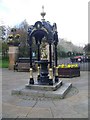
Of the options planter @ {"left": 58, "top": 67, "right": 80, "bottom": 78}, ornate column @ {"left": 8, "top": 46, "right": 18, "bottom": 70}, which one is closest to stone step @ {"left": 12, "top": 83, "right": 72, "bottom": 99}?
planter @ {"left": 58, "top": 67, "right": 80, "bottom": 78}

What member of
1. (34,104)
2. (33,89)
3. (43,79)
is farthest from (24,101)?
(43,79)

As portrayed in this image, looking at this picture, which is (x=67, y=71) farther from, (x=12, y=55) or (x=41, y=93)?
(x=12, y=55)

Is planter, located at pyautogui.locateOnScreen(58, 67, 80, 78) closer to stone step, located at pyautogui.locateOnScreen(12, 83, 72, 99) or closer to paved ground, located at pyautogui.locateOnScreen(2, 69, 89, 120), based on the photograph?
paved ground, located at pyautogui.locateOnScreen(2, 69, 89, 120)

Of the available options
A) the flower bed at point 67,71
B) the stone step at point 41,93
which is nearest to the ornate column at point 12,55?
the flower bed at point 67,71

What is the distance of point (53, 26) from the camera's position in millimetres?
11758

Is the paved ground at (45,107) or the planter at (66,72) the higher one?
the planter at (66,72)

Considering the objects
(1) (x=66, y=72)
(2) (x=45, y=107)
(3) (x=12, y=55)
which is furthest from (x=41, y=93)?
(3) (x=12, y=55)

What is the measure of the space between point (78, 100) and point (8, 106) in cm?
249

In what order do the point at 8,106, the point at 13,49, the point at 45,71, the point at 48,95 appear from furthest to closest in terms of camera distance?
the point at 13,49 < the point at 45,71 < the point at 48,95 < the point at 8,106

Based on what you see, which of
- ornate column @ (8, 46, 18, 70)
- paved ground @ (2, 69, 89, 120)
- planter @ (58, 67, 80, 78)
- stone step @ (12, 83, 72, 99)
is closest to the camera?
paved ground @ (2, 69, 89, 120)

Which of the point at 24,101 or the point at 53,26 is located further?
the point at 53,26

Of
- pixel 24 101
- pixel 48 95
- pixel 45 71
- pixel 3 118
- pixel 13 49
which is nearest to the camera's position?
pixel 3 118

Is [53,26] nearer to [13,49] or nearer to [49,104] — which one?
[49,104]

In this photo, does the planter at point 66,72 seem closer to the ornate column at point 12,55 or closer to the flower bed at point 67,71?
the flower bed at point 67,71
